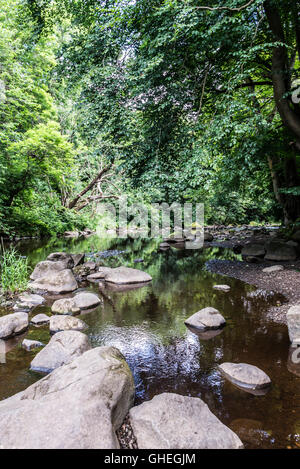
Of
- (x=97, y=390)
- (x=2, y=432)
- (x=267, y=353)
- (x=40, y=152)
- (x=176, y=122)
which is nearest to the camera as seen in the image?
(x=2, y=432)

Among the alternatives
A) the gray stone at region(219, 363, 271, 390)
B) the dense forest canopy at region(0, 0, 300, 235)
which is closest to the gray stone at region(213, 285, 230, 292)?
the dense forest canopy at region(0, 0, 300, 235)

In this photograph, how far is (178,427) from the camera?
215cm

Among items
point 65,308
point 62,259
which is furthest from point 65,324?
point 62,259

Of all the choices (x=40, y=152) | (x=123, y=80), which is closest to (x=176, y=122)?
(x=123, y=80)

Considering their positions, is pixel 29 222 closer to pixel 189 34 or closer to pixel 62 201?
pixel 62 201

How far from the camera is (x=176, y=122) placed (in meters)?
7.73

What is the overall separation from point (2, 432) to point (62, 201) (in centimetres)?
2154

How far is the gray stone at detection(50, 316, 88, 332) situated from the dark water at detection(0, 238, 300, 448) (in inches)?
6.0

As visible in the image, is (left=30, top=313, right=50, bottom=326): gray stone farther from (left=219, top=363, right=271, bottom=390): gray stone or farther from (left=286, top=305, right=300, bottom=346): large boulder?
(left=286, top=305, right=300, bottom=346): large boulder

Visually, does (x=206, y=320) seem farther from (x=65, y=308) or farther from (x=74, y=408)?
(x=74, y=408)

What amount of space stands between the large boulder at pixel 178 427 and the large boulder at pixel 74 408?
0.72ft

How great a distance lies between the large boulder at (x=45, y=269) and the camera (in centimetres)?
767

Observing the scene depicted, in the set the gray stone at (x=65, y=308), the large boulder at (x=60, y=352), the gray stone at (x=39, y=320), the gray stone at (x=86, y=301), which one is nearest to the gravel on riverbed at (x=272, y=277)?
the large boulder at (x=60, y=352)

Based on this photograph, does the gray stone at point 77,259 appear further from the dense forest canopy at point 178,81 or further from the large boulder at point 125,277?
the dense forest canopy at point 178,81
